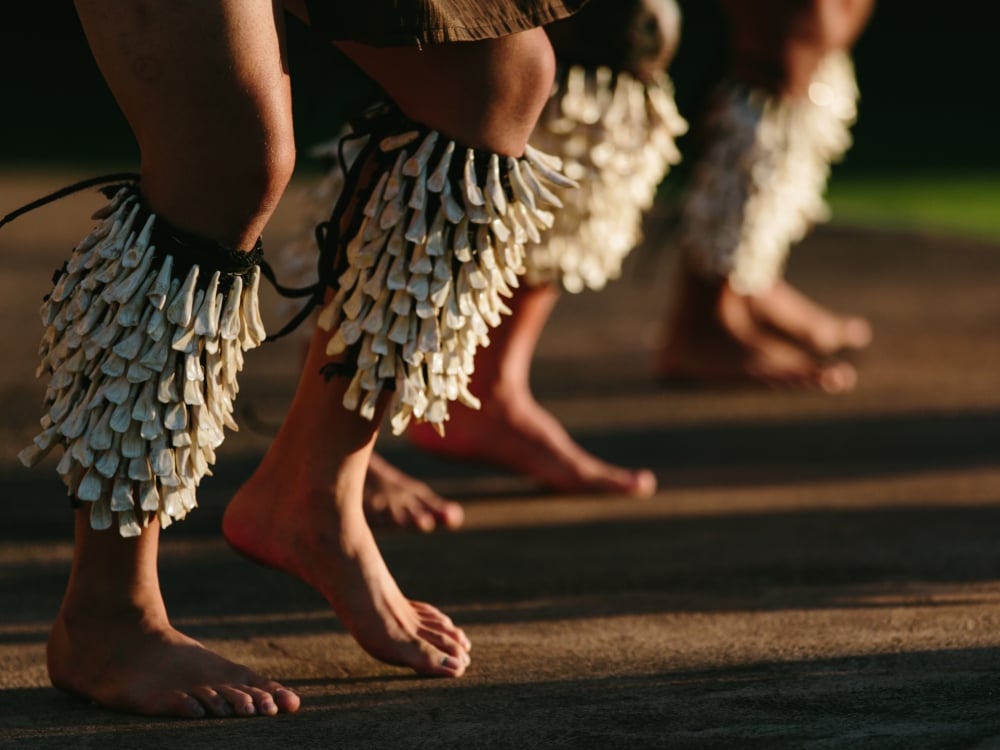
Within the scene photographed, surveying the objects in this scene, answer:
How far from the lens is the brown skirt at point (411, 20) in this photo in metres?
1.86

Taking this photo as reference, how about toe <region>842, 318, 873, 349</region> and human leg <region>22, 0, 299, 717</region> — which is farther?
toe <region>842, 318, 873, 349</region>

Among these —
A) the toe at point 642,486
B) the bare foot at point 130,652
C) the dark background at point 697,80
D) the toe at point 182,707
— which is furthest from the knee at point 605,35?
the dark background at point 697,80

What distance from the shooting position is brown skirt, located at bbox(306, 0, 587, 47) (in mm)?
1864

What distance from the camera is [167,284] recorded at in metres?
1.81

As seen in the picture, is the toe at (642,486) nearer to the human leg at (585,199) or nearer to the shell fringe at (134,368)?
the human leg at (585,199)

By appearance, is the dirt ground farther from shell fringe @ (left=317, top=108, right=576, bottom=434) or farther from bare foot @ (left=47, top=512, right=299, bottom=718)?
shell fringe @ (left=317, top=108, right=576, bottom=434)

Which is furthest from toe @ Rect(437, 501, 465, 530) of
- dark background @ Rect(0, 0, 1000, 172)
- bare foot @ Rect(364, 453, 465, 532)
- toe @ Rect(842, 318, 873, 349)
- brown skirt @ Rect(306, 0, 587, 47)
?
dark background @ Rect(0, 0, 1000, 172)

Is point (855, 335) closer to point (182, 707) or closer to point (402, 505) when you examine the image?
point (402, 505)

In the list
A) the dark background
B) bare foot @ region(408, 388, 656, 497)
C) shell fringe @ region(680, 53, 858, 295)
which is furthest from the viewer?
the dark background

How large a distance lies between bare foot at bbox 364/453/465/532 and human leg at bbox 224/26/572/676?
638 millimetres

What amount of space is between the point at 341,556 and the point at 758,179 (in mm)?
1846

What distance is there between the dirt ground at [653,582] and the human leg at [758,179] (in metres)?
0.10

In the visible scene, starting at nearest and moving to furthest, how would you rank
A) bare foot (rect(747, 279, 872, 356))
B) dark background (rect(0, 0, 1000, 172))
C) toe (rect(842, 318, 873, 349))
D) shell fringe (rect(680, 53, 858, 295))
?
shell fringe (rect(680, 53, 858, 295))
bare foot (rect(747, 279, 872, 356))
toe (rect(842, 318, 873, 349))
dark background (rect(0, 0, 1000, 172))

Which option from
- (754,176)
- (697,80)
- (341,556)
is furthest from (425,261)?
(697,80)
